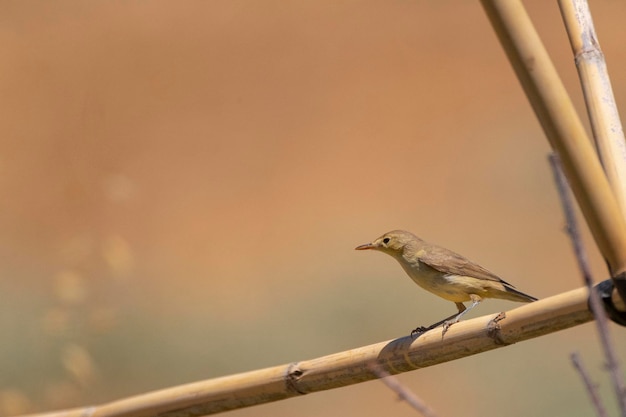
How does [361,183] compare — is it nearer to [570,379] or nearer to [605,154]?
[570,379]

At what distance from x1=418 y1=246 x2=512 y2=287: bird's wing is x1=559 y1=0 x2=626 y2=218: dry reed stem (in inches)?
59.4

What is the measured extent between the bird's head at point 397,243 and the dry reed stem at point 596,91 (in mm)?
1738

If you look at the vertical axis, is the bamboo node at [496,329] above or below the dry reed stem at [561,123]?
below

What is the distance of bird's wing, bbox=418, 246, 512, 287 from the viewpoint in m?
3.25

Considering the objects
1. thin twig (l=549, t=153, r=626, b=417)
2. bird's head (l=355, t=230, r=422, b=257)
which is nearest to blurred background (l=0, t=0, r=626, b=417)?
bird's head (l=355, t=230, r=422, b=257)

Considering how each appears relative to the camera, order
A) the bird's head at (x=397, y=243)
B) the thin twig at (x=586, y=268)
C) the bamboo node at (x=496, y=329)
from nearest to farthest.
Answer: the thin twig at (x=586, y=268) → the bamboo node at (x=496, y=329) → the bird's head at (x=397, y=243)

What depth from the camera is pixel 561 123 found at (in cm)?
Result: 132

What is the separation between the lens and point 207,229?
7.29 m

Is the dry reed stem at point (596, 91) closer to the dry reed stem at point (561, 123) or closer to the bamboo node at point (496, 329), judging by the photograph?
the dry reed stem at point (561, 123)

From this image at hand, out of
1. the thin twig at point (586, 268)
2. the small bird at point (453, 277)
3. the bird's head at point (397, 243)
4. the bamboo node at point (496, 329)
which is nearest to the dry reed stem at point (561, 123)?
the thin twig at point (586, 268)

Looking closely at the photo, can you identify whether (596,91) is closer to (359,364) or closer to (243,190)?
(359,364)

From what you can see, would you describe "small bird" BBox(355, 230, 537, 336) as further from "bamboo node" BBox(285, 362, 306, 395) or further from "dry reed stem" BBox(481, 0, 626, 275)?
"dry reed stem" BBox(481, 0, 626, 275)

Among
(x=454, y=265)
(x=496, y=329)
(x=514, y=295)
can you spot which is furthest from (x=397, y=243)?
(x=496, y=329)

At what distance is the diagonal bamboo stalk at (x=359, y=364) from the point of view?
5.46 feet
